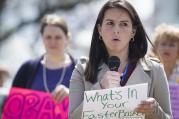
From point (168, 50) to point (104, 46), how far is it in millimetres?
2198

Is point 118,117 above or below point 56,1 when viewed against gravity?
below

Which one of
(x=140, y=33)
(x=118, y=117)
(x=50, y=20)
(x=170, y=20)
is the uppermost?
(x=170, y=20)

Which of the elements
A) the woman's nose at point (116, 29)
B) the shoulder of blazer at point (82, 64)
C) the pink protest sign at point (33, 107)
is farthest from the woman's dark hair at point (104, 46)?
the pink protest sign at point (33, 107)

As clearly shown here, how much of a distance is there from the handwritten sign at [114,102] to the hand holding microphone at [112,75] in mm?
40

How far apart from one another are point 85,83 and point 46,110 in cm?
282

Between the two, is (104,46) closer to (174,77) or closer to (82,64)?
(82,64)

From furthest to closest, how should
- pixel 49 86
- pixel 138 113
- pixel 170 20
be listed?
1. pixel 170 20
2. pixel 49 86
3. pixel 138 113

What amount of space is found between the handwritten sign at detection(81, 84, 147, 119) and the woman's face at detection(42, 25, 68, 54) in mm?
3038

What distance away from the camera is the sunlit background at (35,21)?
22656mm

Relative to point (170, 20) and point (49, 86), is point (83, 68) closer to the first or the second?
point (49, 86)

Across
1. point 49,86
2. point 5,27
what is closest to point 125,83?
point 49,86

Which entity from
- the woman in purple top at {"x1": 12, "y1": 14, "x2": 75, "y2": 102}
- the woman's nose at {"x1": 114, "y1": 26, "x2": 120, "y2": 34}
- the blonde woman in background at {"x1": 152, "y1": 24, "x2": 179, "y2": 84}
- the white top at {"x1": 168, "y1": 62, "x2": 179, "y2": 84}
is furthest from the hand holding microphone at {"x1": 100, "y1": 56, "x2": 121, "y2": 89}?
the woman in purple top at {"x1": 12, "y1": 14, "x2": 75, "y2": 102}

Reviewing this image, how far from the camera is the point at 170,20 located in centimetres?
2141

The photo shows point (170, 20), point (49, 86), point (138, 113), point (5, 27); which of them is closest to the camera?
point (138, 113)
